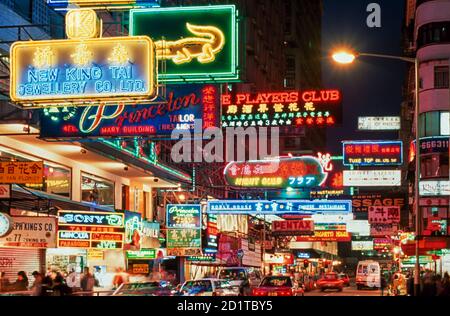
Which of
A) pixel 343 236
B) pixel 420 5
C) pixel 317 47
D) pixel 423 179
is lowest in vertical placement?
pixel 343 236

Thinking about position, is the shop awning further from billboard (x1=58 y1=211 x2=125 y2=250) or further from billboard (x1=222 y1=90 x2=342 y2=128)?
billboard (x1=222 y1=90 x2=342 y2=128)

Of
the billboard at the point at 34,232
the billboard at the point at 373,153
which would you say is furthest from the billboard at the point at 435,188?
the billboard at the point at 34,232

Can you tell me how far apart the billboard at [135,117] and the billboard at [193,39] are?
1.40m

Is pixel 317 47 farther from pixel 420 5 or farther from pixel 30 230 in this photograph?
pixel 30 230

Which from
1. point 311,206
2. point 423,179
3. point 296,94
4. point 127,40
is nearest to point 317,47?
point 423,179

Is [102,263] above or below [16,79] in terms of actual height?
below

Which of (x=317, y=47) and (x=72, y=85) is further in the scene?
(x=317, y=47)

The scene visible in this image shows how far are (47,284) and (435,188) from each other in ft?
122

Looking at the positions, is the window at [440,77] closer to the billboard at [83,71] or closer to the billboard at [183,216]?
the billboard at [183,216]

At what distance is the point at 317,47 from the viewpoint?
594ft

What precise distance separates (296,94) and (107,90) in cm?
1220

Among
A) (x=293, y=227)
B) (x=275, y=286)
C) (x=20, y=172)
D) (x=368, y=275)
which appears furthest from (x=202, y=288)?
(x=368, y=275)

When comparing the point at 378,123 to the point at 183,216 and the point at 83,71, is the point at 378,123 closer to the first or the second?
the point at 183,216

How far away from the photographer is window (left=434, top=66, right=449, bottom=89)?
2464 inches
